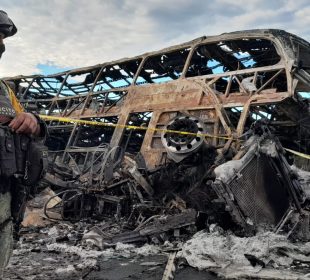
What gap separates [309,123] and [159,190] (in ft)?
11.1

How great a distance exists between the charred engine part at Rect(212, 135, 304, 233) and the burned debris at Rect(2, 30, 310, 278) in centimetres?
1

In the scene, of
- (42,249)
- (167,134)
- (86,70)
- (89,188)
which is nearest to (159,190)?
(167,134)

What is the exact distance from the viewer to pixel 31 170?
98.1 inches

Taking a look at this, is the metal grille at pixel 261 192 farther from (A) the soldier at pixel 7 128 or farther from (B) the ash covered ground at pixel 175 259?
(A) the soldier at pixel 7 128

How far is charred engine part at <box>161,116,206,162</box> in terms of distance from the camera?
5.73 metres

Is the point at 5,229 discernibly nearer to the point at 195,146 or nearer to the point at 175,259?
the point at 175,259

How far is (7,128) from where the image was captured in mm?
2275

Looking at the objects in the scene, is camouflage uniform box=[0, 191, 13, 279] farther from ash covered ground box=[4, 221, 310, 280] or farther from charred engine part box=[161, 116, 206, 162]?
charred engine part box=[161, 116, 206, 162]

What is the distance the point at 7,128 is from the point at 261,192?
3611 millimetres

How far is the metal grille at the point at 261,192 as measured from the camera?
470 cm

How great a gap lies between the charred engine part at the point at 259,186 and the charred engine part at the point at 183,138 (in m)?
0.92

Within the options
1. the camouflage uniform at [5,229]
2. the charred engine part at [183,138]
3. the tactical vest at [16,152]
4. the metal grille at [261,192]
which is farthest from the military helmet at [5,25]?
the charred engine part at [183,138]

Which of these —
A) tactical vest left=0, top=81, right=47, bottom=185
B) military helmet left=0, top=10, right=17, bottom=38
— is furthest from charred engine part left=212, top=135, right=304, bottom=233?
military helmet left=0, top=10, right=17, bottom=38

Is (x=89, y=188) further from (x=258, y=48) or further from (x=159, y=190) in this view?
(x=258, y=48)
